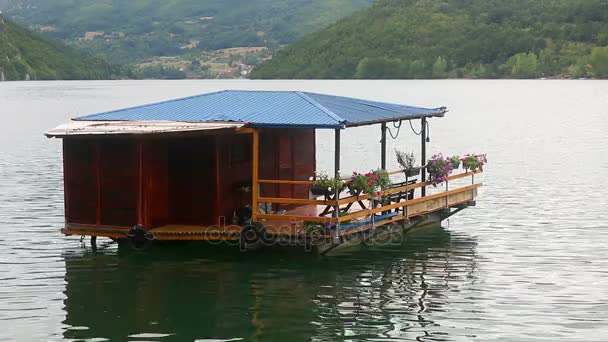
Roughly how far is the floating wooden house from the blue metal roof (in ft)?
0.10

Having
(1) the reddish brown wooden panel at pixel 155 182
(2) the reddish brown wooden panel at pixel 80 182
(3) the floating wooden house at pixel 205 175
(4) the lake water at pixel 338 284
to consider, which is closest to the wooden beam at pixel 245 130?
(3) the floating wooden house at pixel 205 175

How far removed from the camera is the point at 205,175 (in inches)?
984

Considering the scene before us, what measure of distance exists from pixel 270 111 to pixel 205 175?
6.95 ft

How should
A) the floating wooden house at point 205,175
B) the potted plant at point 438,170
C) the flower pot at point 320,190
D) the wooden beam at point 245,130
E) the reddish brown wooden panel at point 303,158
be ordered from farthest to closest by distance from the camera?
the potted plant at point 438,170 → the reddish brown wooden panel at point 303,158 → the floating wooden house at point 205,175 → the wooden beam at point 245,130 → the flower pot at point 320,190

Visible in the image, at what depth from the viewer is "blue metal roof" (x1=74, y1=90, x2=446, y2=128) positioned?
2378 cm

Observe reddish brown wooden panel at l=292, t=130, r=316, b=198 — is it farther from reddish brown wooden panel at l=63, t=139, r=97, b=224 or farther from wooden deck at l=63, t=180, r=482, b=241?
reddish brown wooden panel at l=63, t=139, r=97, b=224

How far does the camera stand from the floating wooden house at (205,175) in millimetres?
23625

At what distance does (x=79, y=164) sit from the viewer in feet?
82.1

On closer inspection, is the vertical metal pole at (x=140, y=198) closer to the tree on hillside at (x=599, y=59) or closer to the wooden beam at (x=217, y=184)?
the wooden beam at (x=217, y=184)

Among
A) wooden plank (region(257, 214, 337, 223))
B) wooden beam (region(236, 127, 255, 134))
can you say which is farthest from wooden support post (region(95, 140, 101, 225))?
wooden plank (region(257, 214, 337, 223))

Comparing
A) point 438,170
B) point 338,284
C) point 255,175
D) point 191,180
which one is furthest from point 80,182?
point 438,170

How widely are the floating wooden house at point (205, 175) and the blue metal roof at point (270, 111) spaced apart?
0.03 metres

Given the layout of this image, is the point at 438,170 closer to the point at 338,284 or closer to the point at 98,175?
the point at 338,284

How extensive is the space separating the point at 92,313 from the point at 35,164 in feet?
107
